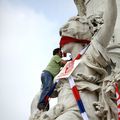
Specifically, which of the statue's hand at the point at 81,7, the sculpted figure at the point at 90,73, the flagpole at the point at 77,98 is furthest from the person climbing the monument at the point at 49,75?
the statue's hand at the point at 81,7

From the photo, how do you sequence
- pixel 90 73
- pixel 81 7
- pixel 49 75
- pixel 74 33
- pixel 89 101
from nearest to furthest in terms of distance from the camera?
pixel 89 101, pixel 90 73, pixel 74 33, pixel 49 75, pixel 81 7

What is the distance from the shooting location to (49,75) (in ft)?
34.9

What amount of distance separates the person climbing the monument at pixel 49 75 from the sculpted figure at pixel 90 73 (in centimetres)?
23

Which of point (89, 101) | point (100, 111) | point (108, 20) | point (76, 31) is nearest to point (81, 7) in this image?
point (76, 31)

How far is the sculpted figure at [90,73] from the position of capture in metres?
8.98

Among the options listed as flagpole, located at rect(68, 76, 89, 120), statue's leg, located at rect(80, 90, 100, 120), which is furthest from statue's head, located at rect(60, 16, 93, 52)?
statue's leg, located at rect(80, 90, 100, 120)

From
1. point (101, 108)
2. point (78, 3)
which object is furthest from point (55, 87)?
point (78, 3)

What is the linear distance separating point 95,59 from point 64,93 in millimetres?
748

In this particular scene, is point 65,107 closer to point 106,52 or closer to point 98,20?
point 106,52

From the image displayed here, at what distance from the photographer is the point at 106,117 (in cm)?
895

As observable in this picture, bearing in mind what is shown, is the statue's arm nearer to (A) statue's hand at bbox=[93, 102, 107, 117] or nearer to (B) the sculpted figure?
(B) the sculpted figure

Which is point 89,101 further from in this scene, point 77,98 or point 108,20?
point 108,20

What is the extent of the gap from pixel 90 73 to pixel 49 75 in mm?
1304

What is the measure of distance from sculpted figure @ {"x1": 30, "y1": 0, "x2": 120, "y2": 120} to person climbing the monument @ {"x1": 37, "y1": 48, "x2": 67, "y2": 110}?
8.9 inches
